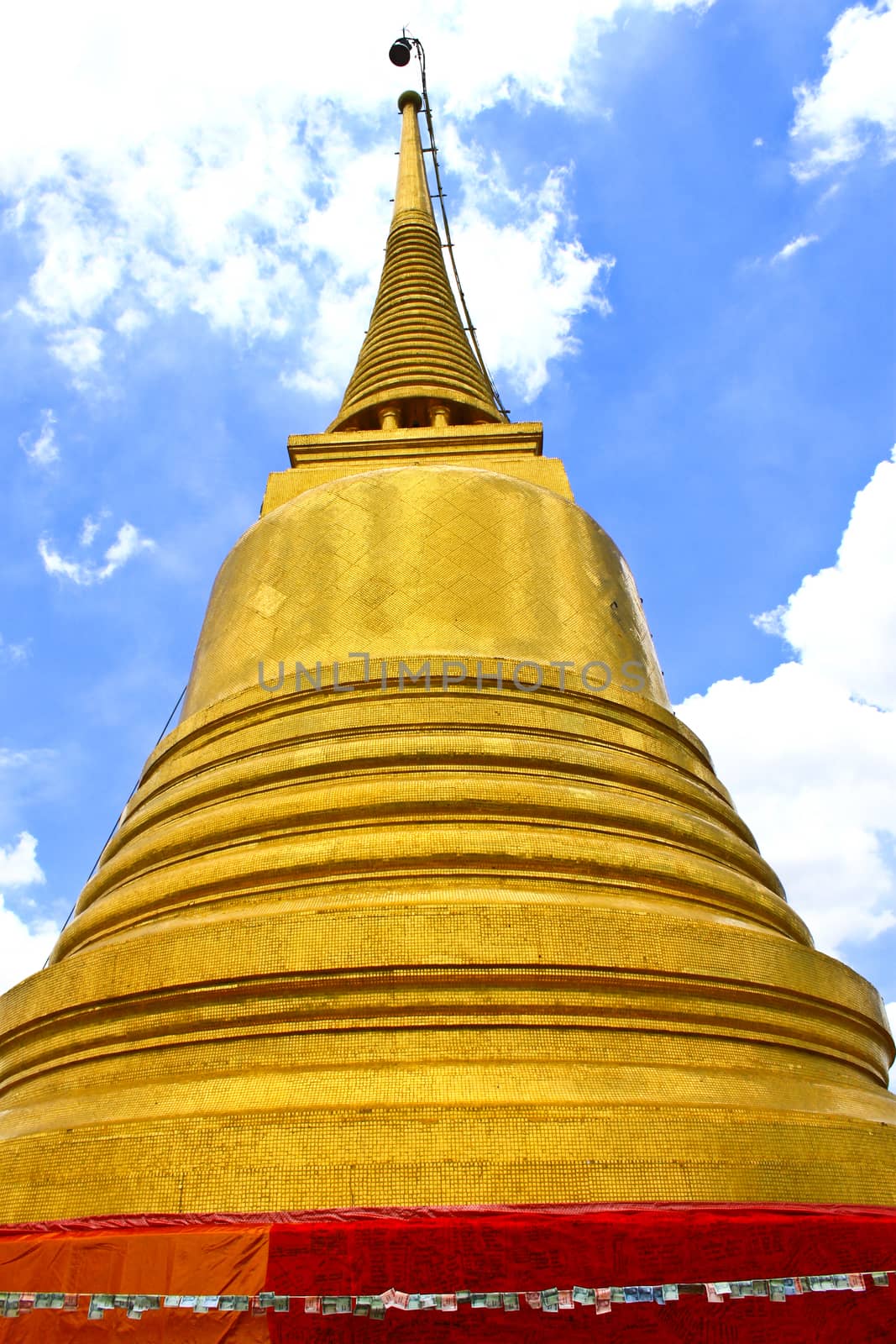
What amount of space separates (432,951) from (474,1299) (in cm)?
179

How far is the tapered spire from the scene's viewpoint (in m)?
11.1

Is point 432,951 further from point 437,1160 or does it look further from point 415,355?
point 415,355

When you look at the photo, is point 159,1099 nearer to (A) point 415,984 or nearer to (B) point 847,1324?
(A) point 415,984

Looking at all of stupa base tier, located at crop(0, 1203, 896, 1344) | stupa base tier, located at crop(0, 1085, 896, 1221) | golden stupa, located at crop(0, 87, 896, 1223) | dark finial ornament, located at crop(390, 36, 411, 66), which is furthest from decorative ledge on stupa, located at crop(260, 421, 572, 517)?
dark finial ornament, located at crop(390, 36, 411, 66)

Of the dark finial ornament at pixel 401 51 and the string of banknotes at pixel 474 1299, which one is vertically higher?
the dark finial ornament at pixel 401 51

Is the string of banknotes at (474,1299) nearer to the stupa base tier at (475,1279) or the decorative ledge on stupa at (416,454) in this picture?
the stupa base tier at (475,1279)

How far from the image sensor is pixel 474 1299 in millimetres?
2590

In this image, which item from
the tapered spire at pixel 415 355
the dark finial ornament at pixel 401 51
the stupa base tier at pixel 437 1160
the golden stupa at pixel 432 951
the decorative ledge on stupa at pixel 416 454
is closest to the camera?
the stupa base tier at pixel 437 1160

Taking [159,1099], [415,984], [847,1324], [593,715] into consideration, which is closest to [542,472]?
[593,715]

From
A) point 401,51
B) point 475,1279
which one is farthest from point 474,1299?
point 401,51

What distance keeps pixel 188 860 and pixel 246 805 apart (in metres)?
0.42

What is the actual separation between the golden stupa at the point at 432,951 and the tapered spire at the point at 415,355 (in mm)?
3942

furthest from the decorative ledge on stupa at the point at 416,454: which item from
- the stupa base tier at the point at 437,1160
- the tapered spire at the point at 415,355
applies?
the stupa base tier at the point at 437,1160

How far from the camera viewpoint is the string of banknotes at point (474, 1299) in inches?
101
